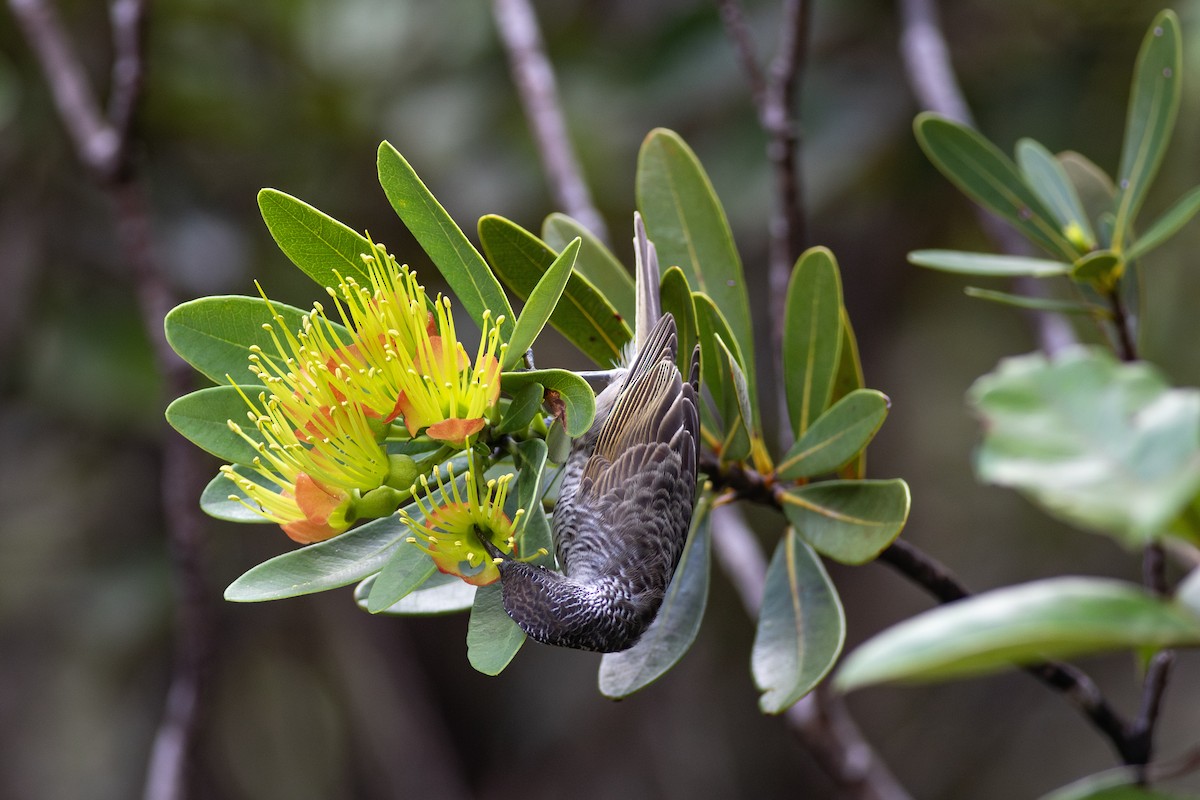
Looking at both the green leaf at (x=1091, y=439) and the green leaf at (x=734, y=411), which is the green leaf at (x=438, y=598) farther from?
the green leaf at (x=1091, y=439)

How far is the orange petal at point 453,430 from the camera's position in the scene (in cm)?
80

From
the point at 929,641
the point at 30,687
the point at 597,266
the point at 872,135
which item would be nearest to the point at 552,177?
the point at 597,266

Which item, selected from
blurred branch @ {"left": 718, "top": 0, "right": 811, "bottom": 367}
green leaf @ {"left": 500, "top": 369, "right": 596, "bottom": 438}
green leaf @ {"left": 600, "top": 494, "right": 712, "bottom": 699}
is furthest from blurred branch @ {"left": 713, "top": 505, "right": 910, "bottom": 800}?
green leaf @ {"left": 500, "top": 369, "right": 596, "bottom": 438}

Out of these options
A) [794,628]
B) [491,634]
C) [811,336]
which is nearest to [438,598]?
[491,634]

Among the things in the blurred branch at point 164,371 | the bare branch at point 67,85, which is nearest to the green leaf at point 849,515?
the blurred branch at point 164,371

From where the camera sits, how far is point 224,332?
2.97ft

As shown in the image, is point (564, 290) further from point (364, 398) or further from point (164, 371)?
point (164, 371)

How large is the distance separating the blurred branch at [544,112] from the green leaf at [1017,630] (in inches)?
55.5

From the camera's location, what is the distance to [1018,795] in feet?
10.6

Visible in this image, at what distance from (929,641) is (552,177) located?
1.59 m

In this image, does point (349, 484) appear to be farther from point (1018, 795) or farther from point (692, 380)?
point (1018, 795)

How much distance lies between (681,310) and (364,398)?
13.4 inches

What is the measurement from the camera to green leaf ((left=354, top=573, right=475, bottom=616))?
97 cm

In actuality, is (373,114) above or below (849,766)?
above
